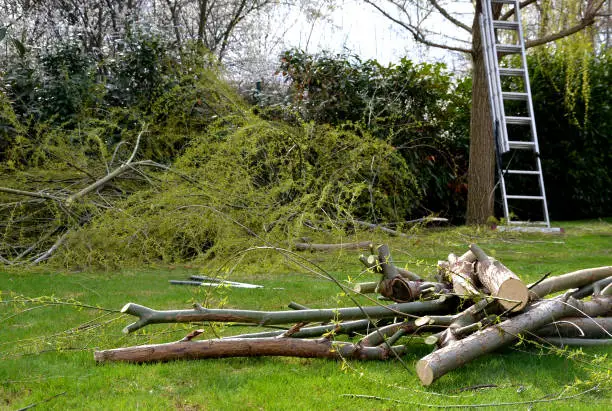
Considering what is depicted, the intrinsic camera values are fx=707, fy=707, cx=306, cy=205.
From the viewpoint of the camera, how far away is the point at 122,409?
Result: 297 centimetres

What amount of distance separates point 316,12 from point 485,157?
606 centimetres

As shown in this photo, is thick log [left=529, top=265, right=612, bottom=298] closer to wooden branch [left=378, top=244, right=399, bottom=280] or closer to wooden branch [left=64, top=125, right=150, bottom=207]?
wooden branch [left=378, top=244, right=399, bottom=280]

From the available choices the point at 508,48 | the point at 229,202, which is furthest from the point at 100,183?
the point at 508,48

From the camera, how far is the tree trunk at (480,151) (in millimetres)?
10336

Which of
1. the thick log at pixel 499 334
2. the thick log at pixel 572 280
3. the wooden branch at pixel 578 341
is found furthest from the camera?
the thick log at pixel 572 280

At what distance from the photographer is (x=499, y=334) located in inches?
140

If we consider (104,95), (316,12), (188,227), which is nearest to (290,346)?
(188,227)

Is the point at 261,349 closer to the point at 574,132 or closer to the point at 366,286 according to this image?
the point at 366,286

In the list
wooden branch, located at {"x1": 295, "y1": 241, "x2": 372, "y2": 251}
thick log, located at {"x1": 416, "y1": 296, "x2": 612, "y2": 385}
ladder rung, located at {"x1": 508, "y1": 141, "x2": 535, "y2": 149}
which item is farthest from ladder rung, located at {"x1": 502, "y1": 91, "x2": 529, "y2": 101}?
thick log, located at {"x1": 416, "y1": 296, "x2": 612, "y2": 385}

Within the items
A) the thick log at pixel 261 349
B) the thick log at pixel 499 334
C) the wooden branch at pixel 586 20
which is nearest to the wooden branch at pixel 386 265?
the thick log at pixel 261 349

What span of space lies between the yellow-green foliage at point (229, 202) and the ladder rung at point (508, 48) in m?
3.25

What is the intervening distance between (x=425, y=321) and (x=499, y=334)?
0.38 meters

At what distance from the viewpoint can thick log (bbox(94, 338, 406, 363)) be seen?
3.67 meters

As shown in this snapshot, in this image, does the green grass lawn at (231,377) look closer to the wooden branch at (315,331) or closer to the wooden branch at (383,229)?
the wooden branch at (315,331)
